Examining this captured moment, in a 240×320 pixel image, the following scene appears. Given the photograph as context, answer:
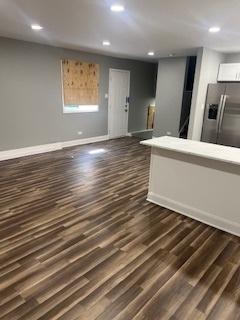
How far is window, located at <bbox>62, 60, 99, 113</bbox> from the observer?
19.9 feet

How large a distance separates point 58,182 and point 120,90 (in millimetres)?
4477

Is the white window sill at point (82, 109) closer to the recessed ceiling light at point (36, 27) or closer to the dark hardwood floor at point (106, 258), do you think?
the recessed ceiling light at point (36, 27)

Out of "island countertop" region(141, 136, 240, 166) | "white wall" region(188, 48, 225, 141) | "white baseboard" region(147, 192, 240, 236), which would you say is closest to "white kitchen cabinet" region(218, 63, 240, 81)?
"white wall" region(188, 48, 225, 141)

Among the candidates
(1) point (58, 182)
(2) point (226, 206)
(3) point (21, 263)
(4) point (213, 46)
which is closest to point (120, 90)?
(4) point (213, 46)

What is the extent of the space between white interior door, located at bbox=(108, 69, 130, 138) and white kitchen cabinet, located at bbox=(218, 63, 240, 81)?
3.03m

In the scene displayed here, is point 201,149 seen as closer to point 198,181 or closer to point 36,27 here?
point 198,181

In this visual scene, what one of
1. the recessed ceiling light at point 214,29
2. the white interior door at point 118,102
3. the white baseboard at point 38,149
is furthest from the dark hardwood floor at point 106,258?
the white interior door at point 118,102

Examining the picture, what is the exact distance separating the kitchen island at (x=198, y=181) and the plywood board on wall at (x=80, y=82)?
3.64 metres

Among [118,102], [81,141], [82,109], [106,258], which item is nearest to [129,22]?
[106,258]

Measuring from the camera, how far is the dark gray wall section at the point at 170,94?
6438mm

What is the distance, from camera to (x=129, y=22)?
3.25 meters

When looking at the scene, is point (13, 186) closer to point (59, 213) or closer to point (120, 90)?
point (59, 213)

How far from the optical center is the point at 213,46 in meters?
4.84

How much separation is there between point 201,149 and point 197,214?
855 mm
